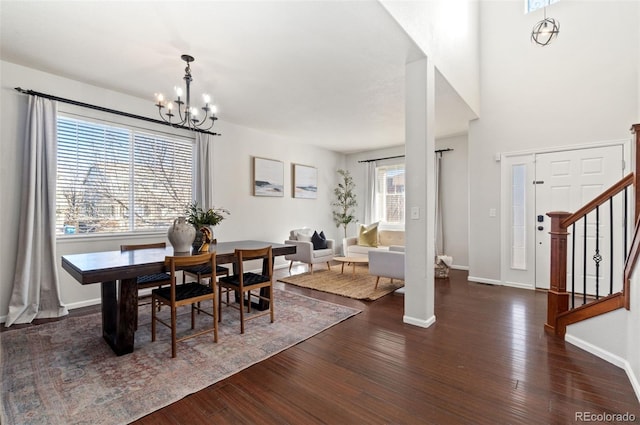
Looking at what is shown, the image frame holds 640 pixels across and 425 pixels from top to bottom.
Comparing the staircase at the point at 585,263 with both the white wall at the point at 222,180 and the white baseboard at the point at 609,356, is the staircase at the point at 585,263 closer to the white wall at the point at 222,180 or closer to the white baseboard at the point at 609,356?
the white baseboard at the point at 609,356

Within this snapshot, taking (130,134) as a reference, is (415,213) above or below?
below

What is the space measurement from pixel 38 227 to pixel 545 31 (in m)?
6.59

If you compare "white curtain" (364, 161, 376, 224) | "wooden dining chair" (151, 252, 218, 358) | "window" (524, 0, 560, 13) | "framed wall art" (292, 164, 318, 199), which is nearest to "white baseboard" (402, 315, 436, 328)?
"wooden dining chair" (151, 252, 218, 358)

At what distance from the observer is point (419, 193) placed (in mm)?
2963

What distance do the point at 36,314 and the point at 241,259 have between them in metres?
2.38

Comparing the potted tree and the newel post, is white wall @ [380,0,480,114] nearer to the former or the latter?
the newel post

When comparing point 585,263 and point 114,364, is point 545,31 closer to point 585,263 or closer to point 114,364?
point 585,263

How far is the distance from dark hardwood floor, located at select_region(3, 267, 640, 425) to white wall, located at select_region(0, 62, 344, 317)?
9.18 feet

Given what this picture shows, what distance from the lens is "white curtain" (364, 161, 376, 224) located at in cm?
727

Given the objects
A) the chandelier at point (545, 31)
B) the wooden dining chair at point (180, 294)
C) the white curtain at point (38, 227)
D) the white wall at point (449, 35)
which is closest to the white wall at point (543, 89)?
the chandelier at point (545, 31)

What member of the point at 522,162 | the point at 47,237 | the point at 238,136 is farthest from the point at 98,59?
the point at 522,162

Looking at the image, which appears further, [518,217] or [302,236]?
[302,236]

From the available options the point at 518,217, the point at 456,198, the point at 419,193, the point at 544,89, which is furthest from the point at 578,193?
the point at 419,193

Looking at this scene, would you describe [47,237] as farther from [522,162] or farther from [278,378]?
[522,162]
